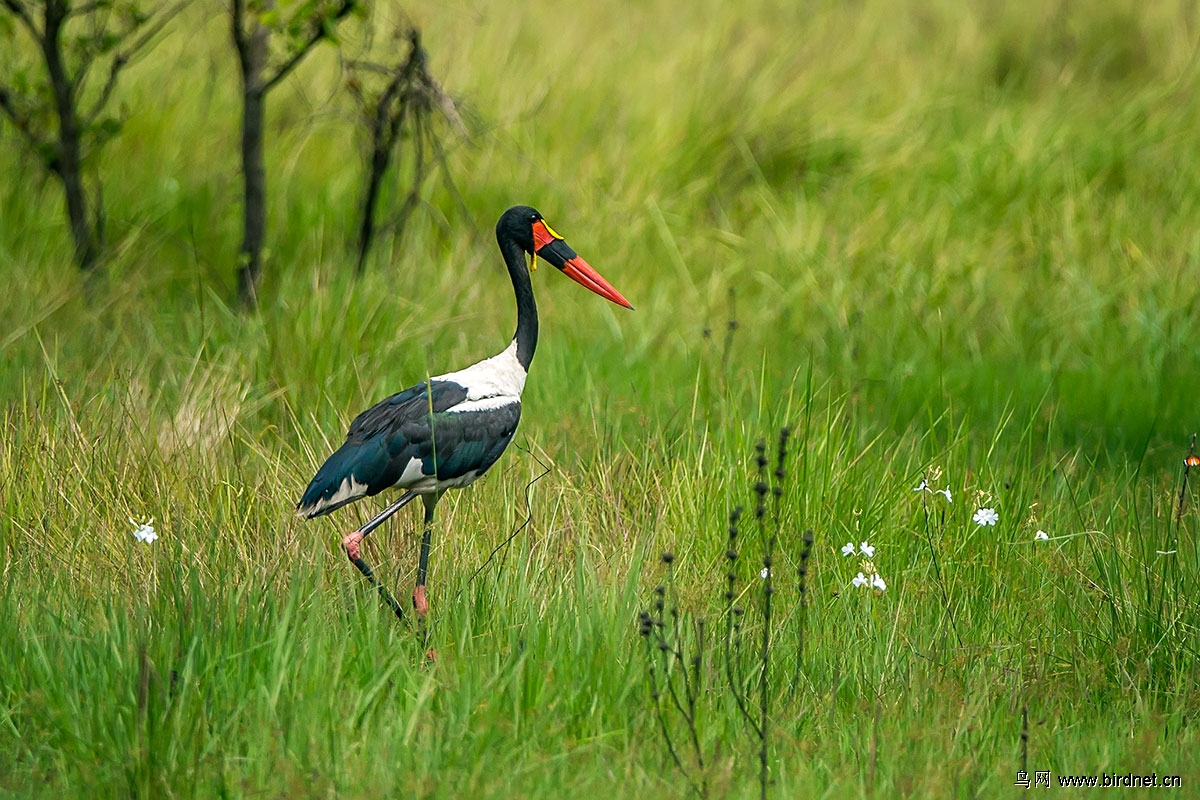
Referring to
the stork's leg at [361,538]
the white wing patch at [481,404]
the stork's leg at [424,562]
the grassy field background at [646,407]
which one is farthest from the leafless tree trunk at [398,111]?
the stork's leg at [361,538]

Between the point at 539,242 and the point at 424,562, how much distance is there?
3.48 ft

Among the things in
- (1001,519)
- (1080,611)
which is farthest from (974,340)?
(1080,611)

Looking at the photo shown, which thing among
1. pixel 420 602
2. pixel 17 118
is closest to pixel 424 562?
pixel 420 602

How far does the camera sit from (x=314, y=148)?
7.38 metres

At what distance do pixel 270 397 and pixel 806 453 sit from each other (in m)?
1.88

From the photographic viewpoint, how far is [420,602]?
3.56m

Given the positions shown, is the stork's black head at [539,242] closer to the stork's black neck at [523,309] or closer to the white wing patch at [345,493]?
the stork's black neck at [523,309]

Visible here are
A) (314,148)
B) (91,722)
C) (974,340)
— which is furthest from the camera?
(314,148)

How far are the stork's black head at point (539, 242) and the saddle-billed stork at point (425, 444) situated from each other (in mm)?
197

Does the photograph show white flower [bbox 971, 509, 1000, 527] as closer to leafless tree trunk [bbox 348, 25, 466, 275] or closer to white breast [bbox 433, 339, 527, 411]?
white breast [bbox 433, 339, 527, 411]

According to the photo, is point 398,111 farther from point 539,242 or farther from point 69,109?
point 539,242

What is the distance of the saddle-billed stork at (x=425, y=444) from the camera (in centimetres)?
369

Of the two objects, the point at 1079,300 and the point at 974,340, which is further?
the point at 1079,300

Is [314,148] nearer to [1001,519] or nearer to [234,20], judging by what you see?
[234,20]
